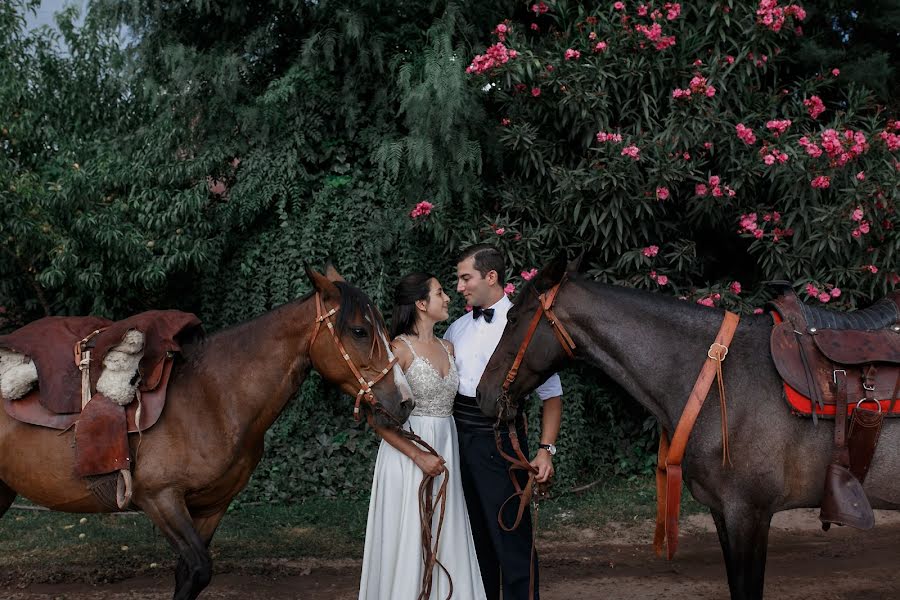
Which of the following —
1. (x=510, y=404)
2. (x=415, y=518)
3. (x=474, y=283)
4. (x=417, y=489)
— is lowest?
(x=415, y=518)

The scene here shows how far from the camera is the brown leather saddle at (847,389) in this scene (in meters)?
3.17

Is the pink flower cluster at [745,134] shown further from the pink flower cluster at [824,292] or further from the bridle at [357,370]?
the bridle at [357,370]

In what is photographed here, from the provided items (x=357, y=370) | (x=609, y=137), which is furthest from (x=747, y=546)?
(x=609, y=137)

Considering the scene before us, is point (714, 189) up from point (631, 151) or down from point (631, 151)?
down

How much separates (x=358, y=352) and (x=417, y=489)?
731 mm

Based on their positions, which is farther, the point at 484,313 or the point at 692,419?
the point at 484,313

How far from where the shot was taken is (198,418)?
144 inches

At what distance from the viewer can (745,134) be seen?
6.49 meters

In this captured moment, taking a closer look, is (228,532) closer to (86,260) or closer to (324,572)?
(324,572)

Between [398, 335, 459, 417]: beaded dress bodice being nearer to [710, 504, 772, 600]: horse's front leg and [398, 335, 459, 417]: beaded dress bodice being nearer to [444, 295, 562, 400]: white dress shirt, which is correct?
[444, 295, 562, 400]: white dress shirt

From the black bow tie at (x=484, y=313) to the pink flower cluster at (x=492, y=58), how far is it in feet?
11.3

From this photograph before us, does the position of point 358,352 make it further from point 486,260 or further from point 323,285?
point 486,260

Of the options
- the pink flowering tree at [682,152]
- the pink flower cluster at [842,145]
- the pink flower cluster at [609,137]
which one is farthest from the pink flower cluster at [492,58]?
the pink flower cluster at [842,145]

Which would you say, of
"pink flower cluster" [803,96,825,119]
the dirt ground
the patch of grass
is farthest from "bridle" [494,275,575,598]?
"pink flower cluster" [803,96,825,119]
